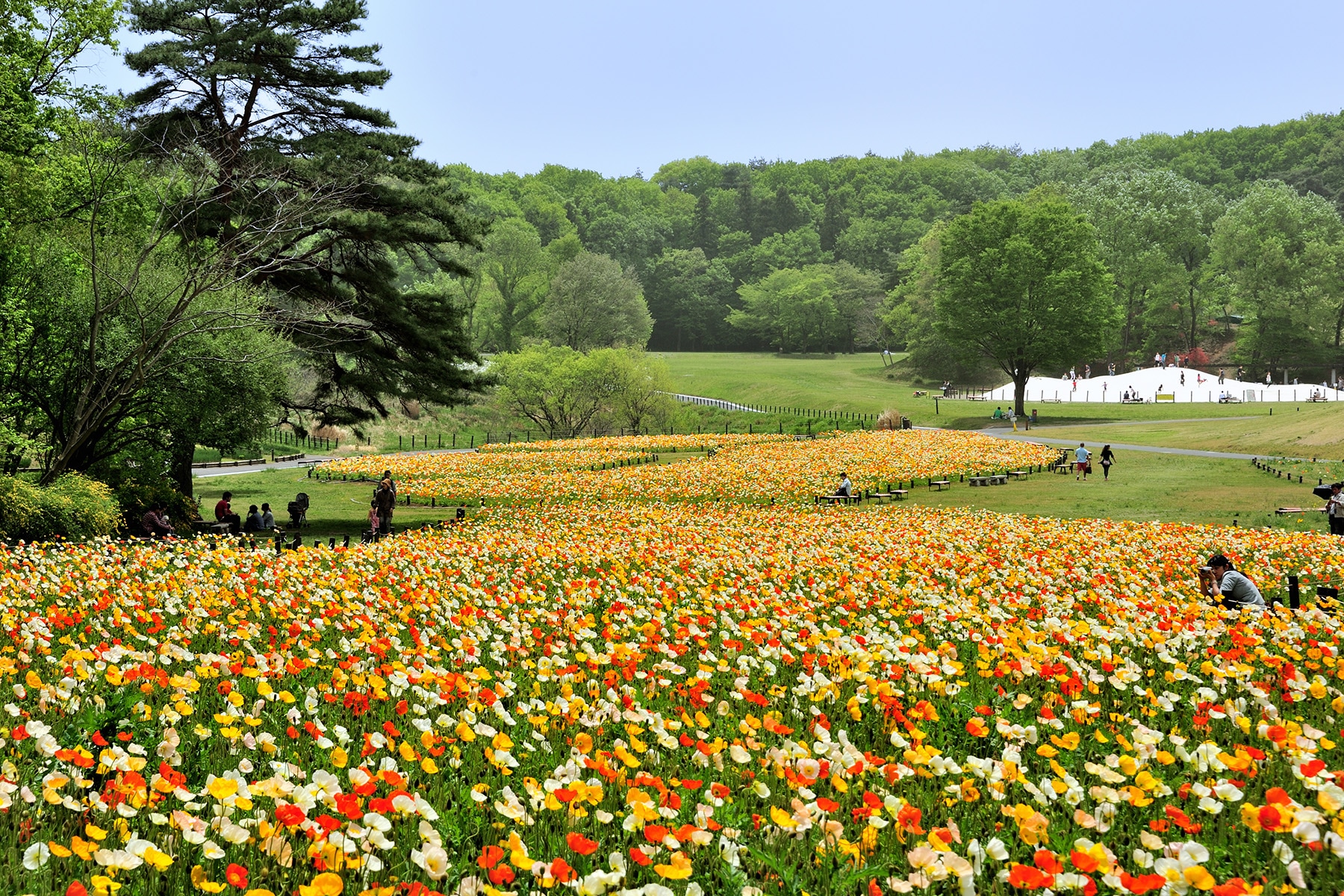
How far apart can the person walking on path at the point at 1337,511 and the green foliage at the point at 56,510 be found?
79.1 feet

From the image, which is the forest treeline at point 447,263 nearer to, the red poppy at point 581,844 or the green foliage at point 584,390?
the green foliage at point 584,390

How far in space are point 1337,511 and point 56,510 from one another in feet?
80.8

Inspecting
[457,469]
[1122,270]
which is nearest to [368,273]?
[457,469]

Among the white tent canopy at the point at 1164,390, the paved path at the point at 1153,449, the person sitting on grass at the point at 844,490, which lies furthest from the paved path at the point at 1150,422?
the person sitting on grass at the point at 844,490

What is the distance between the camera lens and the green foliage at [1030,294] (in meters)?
61.0

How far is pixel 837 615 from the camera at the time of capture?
8852mm

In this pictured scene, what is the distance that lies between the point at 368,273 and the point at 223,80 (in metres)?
6.19

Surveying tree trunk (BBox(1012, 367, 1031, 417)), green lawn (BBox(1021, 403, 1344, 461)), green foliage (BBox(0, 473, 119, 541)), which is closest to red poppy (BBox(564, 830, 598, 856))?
green foliage (BBox(0, 473, 119, 541))

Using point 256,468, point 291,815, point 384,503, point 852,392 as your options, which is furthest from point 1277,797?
point 852,392

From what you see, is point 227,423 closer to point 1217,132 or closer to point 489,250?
point 489,250

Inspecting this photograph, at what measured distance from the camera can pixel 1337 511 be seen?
1883cm

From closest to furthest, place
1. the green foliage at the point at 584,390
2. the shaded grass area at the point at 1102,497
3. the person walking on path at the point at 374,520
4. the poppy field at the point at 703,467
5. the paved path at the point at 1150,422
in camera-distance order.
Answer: the person walking on path at the point at 374,520 → the shaded grass area at the point at 1102,497 → the poppy field at the point at 703,467 → the paved path at the point at 1150,422 → the green foliage at the point at 584,390

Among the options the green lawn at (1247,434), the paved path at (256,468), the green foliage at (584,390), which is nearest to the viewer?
the green lawn at (1247,434)

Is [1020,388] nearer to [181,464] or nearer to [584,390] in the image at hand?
[584,390]
